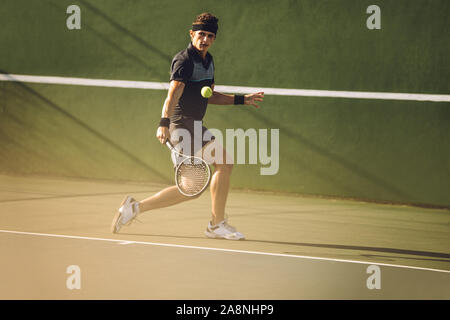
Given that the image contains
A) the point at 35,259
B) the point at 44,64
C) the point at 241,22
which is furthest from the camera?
the point at 44,64

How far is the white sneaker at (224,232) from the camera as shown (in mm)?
8766

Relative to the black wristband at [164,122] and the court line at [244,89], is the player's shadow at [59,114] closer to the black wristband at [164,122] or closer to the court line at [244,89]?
the court line at [244,89]

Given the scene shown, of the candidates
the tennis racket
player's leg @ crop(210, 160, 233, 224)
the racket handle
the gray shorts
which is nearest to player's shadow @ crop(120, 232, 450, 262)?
player's leg @ crop(210, 160, 233, 224)

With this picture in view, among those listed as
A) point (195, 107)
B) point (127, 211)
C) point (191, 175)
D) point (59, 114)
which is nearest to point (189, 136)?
point (195, 107)

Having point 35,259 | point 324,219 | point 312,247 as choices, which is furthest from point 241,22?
point 35,259

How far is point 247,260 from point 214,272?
612 mm

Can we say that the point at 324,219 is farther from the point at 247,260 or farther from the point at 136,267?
the point at 136,267

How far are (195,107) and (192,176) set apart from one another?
809 mm

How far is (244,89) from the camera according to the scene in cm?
1259

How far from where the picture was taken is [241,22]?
12.6m

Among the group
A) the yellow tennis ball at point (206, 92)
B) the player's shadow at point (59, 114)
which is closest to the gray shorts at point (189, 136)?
the yellow tennis ball at point (206, 92)

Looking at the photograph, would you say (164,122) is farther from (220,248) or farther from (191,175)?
(220,248)

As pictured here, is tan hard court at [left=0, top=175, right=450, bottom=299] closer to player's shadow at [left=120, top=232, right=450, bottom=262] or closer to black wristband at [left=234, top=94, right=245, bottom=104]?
player's shadow at [left=120, top=232, right=450, bottom=262]

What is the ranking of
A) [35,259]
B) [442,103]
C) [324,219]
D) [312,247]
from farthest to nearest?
1. [442,103]
2. [324,219]
3. [312,247]
4. [35,259]
